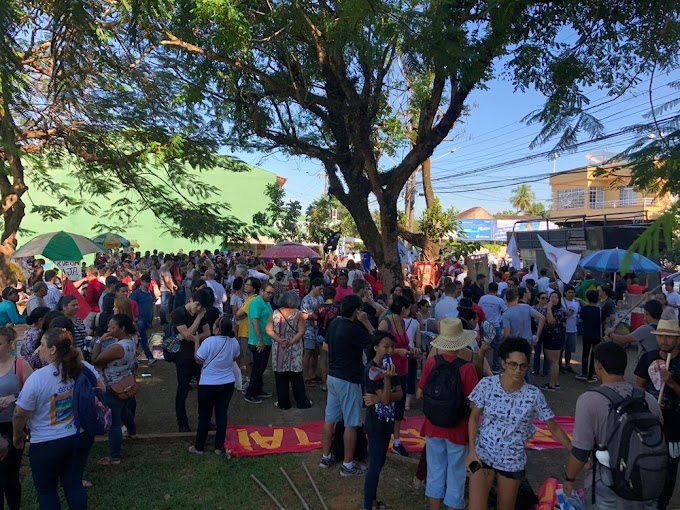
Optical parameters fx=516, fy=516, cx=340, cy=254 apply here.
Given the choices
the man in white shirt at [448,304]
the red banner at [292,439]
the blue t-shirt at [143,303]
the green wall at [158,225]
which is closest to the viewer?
the red banner at [292,439]

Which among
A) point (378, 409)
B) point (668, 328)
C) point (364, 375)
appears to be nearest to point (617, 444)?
point (668, 328)

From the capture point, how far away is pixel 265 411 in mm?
6996

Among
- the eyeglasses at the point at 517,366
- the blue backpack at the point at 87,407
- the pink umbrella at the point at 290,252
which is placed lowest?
the blue backpack at the point at 87,407

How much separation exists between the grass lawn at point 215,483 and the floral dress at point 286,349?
149 cm

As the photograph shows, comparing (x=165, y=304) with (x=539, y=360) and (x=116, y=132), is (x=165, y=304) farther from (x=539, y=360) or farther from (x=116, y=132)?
(x=539, y=360)

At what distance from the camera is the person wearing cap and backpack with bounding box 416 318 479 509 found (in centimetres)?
366

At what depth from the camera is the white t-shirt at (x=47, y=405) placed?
3531 millimetres

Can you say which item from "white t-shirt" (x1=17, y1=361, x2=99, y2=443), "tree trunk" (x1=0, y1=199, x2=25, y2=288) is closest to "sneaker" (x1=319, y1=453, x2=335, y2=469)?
"white t-shirt" (x1=17, y1=361, x2=99, y2=443)

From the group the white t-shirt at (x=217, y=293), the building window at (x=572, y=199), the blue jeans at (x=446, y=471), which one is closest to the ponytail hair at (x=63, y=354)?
the blue jeans at (x=446, y=471)

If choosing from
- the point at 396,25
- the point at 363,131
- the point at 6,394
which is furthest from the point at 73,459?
the point at 363,131

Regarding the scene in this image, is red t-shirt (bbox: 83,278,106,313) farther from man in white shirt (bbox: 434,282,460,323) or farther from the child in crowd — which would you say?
the child in crowd

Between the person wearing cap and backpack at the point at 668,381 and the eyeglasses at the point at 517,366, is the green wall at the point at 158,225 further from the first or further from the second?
the eyeglasses at the point at 517,366

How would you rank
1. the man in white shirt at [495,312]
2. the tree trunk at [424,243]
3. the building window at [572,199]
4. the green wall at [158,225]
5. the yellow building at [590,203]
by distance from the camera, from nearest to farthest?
1. the man in white shirt at [495,312]
2. the tree trunk at [424,243]
3. the yellow building at [590,203]
4. the green wall at [158,225]
5. the building window at [572,199]

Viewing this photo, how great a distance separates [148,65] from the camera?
11.0m
